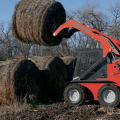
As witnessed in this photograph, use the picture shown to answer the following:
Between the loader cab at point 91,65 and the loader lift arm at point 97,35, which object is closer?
the loader lift arm at point 97,35

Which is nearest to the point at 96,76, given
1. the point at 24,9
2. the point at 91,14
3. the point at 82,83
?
the point at 82,83

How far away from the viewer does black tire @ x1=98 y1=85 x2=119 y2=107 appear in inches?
213

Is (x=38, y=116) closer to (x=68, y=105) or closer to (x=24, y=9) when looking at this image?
(x=68, y=105)

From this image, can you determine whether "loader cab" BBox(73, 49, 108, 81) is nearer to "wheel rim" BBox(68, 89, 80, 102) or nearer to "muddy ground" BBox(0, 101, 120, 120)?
"wheel rim" BBox(68, 89, 80, 102)

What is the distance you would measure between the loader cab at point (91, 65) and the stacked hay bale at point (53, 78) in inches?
68.0

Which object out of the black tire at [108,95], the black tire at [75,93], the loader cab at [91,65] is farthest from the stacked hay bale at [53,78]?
the black tire at [108,95]

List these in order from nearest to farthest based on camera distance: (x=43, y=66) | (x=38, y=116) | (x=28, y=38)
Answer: (x=38, y=116) → (x=28, y=38) → (x=43, y=66)

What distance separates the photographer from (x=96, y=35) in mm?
5988

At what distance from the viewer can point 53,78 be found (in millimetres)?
7809

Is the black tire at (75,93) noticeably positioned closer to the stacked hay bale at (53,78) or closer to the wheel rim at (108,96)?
the wheel rim at (108,96)

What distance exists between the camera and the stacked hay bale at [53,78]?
24.8 ft

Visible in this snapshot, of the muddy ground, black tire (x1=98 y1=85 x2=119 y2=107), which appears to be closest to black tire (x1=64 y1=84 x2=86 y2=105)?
black tire (x1=98 y1=85 x2=119 y2=107)

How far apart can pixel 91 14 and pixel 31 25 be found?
21.2 meters

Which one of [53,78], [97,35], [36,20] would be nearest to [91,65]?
[97,35]
